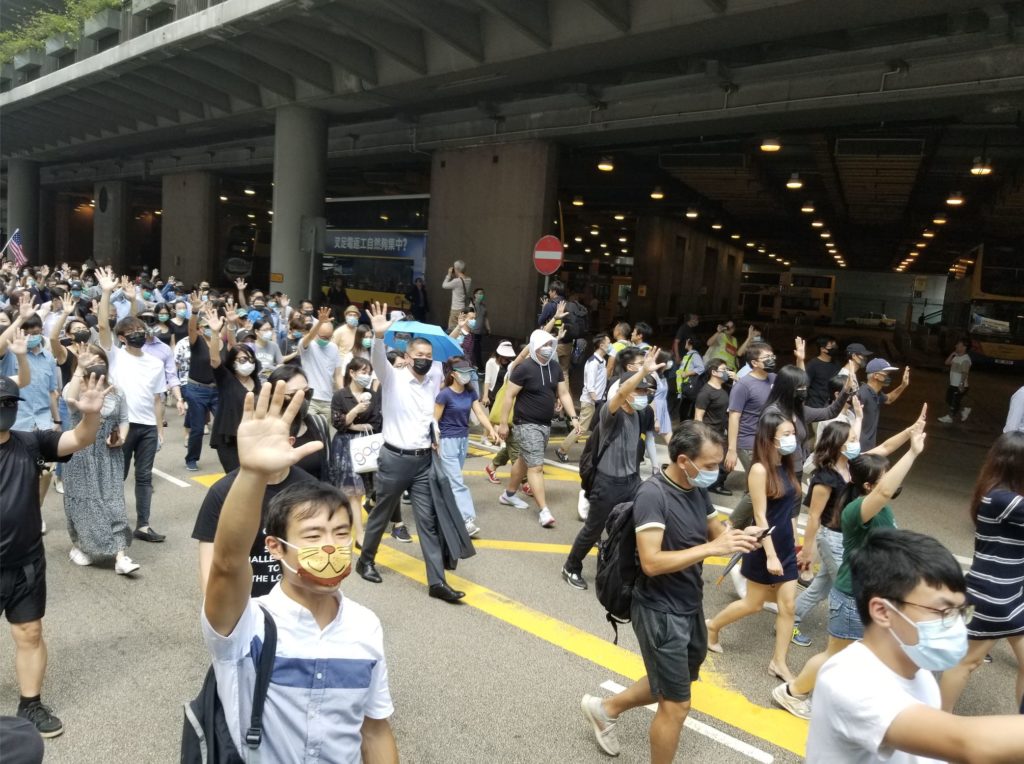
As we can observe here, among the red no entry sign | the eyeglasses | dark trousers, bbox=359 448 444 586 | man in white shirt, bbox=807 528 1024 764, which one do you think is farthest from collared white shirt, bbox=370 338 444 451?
the red no entry sign

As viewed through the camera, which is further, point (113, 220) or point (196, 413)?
point (113, 220)

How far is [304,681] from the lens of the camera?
205 centimetres

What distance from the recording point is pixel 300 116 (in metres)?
17.4

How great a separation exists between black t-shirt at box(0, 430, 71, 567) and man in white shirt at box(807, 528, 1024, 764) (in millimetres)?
3646

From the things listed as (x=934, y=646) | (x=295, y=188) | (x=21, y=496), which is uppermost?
(x=295, y=188)

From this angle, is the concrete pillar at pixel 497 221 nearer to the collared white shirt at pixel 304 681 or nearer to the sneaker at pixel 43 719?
the sneaker at pixel 43 719

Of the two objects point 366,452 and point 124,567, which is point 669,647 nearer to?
point 366,452

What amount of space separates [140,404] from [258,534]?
375cm

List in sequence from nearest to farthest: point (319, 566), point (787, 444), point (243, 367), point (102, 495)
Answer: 1. point (319, 566)
2. point (787, 444)
3. point (102, 495)
4. point (243, 367)

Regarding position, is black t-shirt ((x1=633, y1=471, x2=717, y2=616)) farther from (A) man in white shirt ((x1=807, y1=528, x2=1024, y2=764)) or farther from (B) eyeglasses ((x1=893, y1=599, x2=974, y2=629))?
(B) eyeglasses ((x1=893, y1=599, x2=974, y2=629))

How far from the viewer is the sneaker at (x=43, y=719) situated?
3641 mm

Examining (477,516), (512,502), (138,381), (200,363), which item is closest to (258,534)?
(138,381)

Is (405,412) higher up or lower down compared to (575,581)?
higher up

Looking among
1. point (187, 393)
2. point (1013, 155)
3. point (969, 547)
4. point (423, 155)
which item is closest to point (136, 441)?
point (187, 393)
